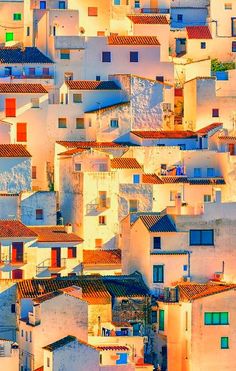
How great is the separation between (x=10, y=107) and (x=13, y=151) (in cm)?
438

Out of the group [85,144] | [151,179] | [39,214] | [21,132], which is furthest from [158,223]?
[21,132]

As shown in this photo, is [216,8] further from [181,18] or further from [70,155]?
[70,155]

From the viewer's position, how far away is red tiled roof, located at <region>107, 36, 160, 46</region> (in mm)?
102375

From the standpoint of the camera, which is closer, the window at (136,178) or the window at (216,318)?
the window at (216,318)

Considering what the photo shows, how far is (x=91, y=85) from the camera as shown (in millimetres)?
100125

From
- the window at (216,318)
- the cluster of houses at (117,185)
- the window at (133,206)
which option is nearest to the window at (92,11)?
the cluster of houses at (117,185)

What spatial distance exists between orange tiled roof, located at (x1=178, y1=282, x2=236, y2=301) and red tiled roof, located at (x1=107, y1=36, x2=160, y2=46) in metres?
19.5

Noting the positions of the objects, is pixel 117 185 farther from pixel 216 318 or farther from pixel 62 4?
pixel 62 4

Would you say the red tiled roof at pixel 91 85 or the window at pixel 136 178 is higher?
the red tiled roof at pixel 91 85

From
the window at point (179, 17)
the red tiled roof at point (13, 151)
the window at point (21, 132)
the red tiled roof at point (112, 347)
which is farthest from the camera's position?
the window at point (179, 17)

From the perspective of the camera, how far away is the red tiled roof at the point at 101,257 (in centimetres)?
9181

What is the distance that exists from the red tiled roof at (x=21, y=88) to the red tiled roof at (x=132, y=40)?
4640 mm

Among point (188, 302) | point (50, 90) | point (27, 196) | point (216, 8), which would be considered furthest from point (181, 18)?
point (188, 302)

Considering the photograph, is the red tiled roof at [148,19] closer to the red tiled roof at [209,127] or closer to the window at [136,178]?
the red tiled roof at [209,127]
